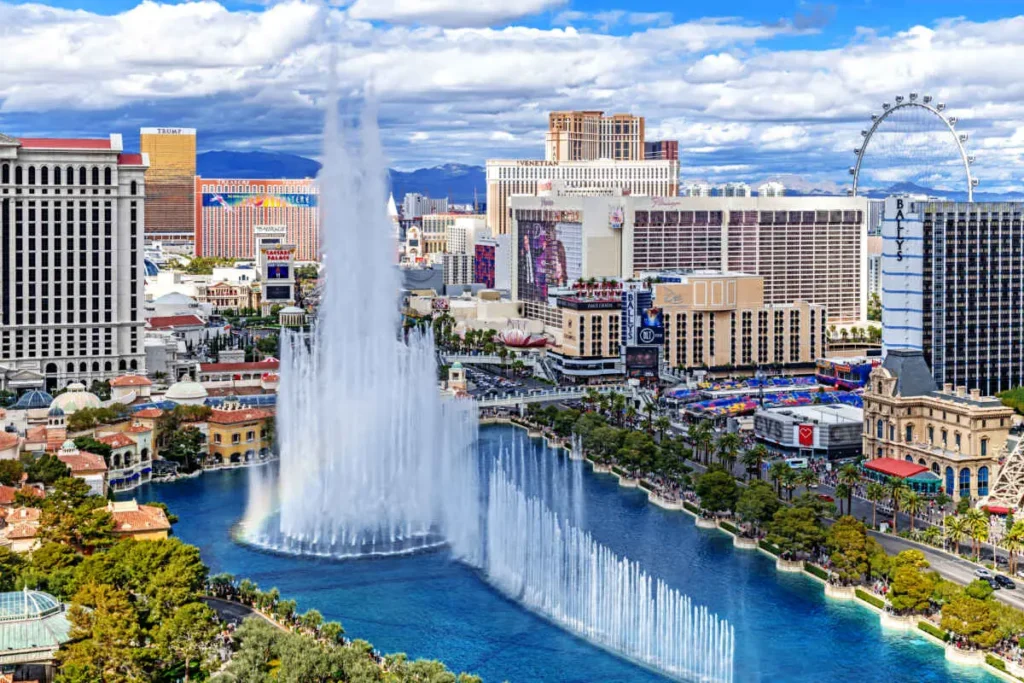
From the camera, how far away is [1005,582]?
60.1 m

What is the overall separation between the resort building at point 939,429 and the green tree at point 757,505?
1391cm

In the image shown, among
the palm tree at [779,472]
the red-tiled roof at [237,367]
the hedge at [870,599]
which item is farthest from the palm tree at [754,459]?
the red-tiled roof at [237,367]

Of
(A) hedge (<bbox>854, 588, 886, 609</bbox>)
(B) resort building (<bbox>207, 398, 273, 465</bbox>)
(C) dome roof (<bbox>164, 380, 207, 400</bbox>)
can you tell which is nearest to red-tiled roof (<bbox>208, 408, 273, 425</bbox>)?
(B) resort building (<bbox>207, 398, 273, 465</bbox>)

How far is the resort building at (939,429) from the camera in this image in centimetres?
7806

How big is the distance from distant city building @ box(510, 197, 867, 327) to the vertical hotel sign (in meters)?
57.8

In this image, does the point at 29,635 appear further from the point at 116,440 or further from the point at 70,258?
the point at 70,258

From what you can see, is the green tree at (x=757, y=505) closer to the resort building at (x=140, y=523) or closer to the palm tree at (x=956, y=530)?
the palm tree at (x=956, y=530)

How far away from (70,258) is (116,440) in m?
30.9

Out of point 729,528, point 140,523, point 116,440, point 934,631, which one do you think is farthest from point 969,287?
point 140,523

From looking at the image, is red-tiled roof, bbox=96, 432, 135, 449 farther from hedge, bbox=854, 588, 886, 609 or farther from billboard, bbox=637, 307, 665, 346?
billboard, bbox=637, 307, 665, 346

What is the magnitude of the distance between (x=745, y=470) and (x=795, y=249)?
73.9 metres

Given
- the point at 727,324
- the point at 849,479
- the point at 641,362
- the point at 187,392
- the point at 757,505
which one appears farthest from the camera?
the point at 727,324

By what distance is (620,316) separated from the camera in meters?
129

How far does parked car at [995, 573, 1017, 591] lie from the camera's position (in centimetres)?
5981
